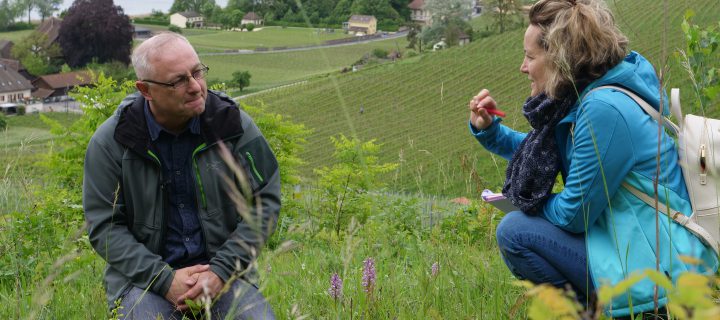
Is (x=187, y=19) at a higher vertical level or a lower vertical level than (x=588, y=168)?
higher

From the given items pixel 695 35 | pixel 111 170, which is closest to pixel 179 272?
pixel 111 170

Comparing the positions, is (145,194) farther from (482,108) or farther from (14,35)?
(14,35)

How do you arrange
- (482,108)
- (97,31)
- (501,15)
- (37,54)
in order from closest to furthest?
(482,108) → (501,15) → (97,31) → (37,54)

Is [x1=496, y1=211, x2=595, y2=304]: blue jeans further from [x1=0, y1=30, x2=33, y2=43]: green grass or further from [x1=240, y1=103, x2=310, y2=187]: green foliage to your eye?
[x1=0, y1=30, x2=33, y2=43]: green grass

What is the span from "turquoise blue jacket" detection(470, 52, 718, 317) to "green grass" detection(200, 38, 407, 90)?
58131 mm

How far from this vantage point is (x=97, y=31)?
72.9m

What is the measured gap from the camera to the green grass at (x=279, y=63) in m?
64.1

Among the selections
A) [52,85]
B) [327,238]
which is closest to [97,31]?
[52,85]

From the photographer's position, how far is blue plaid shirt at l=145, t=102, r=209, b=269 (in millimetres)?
2551

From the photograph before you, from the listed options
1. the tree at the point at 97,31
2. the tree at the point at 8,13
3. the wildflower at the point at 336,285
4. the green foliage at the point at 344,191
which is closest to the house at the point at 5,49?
the tree at the point at 8,13

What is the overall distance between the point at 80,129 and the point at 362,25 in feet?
257

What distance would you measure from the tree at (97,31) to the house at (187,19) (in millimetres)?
30843

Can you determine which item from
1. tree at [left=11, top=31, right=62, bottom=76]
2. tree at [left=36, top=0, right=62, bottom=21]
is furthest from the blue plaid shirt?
tree at [left=36, top=0, right=62, bottom=21]

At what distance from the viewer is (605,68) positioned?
7.80ft
